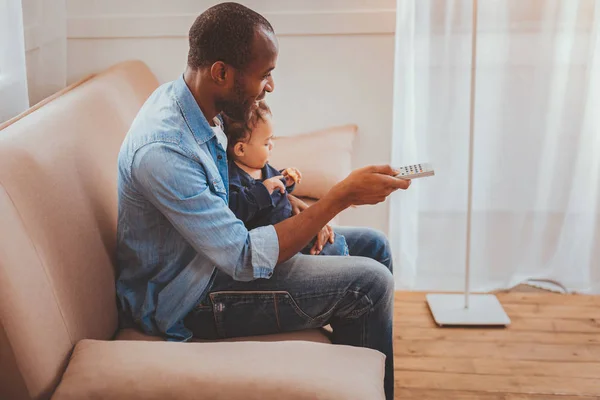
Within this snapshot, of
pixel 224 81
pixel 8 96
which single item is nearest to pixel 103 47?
pixel 8 96

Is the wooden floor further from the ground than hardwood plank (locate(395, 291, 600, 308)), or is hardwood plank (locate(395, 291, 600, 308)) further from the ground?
hardwood plank (locate(395, 291, 600, 308))

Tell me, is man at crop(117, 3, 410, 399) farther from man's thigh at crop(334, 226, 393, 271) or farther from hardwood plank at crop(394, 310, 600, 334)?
hardwood plank at crop(394, 310, 600, 334)

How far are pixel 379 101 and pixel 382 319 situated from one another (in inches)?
46.0

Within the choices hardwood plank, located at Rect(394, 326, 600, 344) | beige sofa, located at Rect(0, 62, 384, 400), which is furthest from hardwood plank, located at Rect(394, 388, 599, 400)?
beige sofa, located at Rect(0, 62, 384, 400)

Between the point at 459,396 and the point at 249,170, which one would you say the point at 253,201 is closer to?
the point at 249,170

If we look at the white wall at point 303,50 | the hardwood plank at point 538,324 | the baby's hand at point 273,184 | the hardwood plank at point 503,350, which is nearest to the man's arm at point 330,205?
the baby's hand at point 273,184

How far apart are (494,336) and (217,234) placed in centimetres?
122

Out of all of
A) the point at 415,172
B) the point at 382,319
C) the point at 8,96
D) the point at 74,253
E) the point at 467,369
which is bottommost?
the point at 467,369

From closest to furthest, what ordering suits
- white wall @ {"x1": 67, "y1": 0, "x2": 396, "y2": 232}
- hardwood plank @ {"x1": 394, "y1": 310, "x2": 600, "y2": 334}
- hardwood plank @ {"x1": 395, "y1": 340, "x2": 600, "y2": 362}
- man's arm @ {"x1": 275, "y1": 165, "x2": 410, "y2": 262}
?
man's arm @ {"x1": 275, "y1": 165, "x2": 410, "y2": 262}
hardwood plank @ {"x1": 395, "y1": 340, "x2": 600, "y2": 362}
hardwood plank @ {"x1": 394, "y1": 310, "x2": 600, "y2": 334}
white wall @ {"x1": 67, "y1": 0, "x2": 396, "y2": 232}

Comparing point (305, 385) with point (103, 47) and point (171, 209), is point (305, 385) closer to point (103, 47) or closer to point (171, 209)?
point (171, 209)

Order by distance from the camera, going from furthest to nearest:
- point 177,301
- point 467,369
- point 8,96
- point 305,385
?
point 467,369, point 8,96, point 177,301, point 305,385

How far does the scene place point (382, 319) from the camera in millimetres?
1701

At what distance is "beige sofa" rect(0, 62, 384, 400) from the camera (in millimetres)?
1343

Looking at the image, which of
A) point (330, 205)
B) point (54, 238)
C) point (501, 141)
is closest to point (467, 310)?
point (501, 141)
